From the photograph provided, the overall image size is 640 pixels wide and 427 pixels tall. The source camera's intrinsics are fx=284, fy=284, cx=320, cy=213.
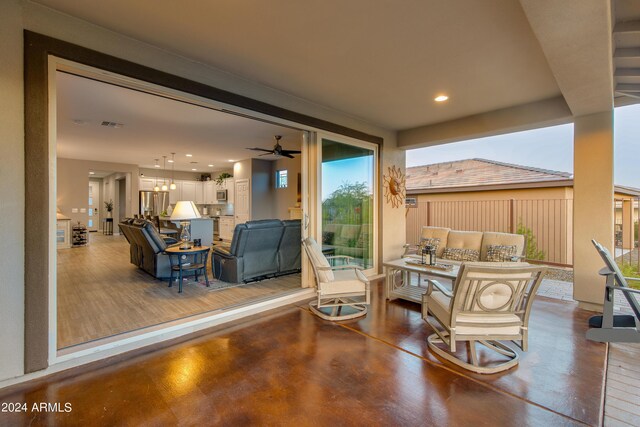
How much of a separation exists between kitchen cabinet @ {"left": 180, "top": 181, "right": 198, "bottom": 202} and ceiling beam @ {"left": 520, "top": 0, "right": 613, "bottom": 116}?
39.4ft

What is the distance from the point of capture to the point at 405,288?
14.9 ft

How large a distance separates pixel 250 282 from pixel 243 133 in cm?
324

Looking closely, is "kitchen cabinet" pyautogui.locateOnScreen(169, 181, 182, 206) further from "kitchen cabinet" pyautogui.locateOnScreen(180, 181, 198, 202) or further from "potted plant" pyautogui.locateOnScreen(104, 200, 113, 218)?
"potted plant" pyautogui.locateOnScreen(104, 200, 113, 218)

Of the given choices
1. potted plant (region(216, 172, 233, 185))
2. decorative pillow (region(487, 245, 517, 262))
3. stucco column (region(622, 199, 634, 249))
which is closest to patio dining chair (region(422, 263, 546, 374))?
decorative pillow (region(487, 245, 517, 262))

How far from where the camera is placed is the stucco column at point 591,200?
3740 millimetres

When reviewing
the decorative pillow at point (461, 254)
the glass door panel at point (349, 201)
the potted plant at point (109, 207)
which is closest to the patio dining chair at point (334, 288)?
the glass door panel at point (349, 201)

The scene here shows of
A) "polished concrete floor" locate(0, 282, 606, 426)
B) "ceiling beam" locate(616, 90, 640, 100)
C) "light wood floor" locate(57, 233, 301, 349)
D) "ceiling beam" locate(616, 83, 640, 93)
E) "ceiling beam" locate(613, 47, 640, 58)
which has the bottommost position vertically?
"polished concrete floor" locate(0, 282, 606, 426)

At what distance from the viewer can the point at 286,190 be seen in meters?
9.32

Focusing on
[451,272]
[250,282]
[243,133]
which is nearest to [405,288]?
[451,272]

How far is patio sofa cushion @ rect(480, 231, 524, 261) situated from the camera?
4207 mm

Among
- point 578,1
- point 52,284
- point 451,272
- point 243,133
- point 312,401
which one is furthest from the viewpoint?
point 243,133

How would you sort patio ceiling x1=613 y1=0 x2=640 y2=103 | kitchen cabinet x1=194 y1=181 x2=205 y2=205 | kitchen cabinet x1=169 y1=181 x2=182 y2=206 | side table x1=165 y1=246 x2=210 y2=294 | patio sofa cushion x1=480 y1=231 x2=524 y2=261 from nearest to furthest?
patio ceiling x1=613 y1=0 x2=640 y2=103, patio sofa cushion x1=480 y1=231 x2=524 y2=261, side table x1=165 y1=246 x2=210 y2=294, kitchen cabinet x1=169 y1=181 x2=182 y2=206, kitchen cabinet x1=194 y1=181 x2=205 y2=205

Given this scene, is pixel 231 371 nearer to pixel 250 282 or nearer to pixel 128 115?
pixel 250 282

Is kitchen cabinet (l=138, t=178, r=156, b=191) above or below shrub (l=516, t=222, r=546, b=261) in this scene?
above
